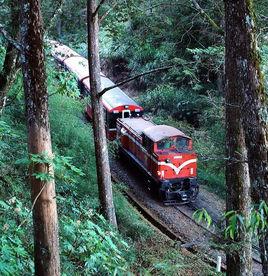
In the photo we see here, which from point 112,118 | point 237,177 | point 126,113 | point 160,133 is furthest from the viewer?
point 112,118

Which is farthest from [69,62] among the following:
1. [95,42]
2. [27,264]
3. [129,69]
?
[27,264]

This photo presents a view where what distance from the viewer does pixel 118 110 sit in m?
20.0

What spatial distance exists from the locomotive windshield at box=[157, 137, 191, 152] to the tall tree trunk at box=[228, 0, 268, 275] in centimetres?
1073

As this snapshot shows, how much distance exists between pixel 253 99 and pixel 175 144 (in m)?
11.1

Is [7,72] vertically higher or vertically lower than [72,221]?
higher

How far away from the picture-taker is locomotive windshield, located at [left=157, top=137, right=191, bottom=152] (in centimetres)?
1523

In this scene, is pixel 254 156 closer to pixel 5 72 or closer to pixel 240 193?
pixel 240 193

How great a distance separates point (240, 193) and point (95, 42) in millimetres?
5421

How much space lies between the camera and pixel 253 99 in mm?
4340

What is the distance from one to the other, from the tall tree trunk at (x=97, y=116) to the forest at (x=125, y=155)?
0.03 metres

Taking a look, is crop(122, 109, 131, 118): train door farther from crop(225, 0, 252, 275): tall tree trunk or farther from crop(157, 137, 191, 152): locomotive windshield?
crop(225, 0, 252, 275): tall tree trunk

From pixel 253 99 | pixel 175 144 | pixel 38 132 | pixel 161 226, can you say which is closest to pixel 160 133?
pixel 175 144

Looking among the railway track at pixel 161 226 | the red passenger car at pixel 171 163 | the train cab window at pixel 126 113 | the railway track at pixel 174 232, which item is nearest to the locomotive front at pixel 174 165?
the red passenger car at pixel 171 163

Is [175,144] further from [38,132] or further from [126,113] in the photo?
[38,132]
